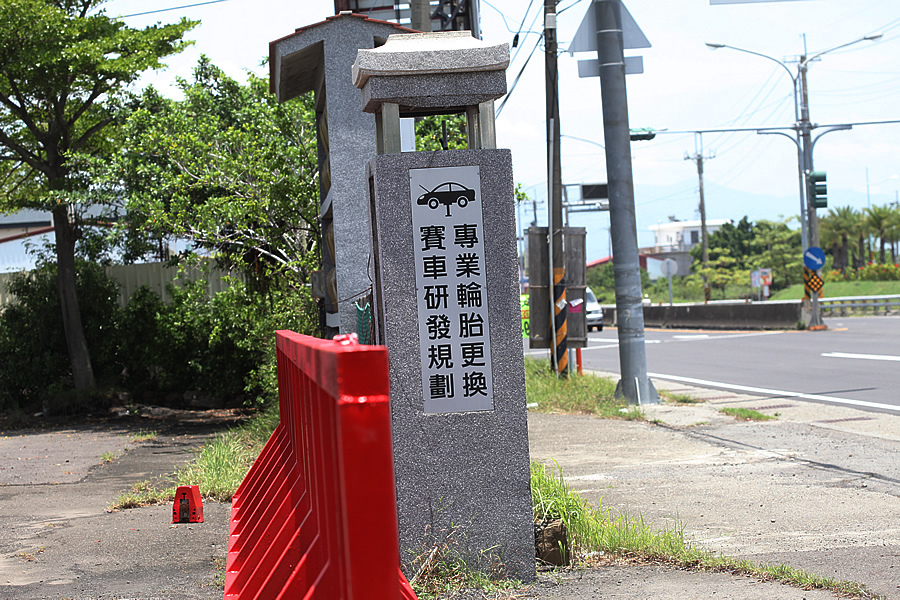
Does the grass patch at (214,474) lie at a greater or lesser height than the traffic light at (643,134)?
lesser

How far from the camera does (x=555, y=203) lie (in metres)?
16.2

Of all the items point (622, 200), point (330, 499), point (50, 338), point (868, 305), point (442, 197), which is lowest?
point (868, 305)

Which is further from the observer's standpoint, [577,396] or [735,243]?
[735,243]

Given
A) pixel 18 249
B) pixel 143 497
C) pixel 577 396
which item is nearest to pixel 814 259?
pixel 577 396

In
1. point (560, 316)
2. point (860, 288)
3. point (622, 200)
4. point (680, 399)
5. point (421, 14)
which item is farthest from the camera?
point (860, 288)

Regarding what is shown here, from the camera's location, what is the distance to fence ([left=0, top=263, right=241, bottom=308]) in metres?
16.0

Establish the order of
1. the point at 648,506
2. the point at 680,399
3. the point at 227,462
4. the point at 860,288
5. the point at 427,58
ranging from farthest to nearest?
the point at 860,288 < the point at 680,399 < the point at 227,462 < the point at 648,506 < the point at 427,58

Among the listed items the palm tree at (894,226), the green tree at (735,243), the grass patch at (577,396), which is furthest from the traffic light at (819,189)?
the green tree at (735,243)

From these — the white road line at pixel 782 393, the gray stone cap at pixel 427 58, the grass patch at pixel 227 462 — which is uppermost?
the gray stone cap at pixel 427 58

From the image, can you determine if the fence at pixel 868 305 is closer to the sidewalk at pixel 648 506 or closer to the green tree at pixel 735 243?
the sidewalk at pixel 648 506

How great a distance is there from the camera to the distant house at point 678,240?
12169cm

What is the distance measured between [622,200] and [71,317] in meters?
9.83

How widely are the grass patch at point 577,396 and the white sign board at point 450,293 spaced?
729 centimetres

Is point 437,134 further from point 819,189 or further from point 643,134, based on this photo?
point 819,189
